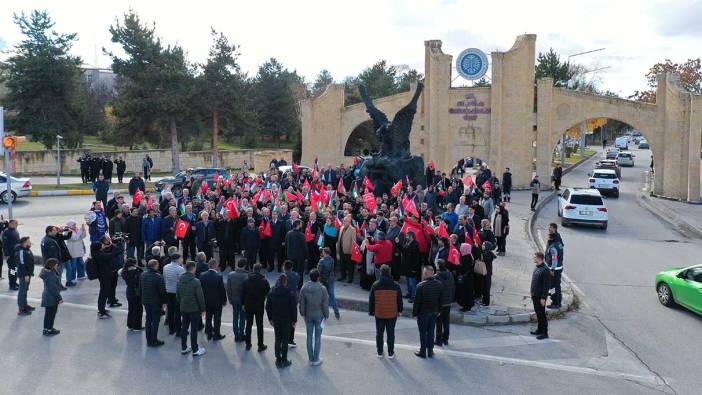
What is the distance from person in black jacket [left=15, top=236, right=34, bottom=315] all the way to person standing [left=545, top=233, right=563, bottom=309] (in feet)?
33.3

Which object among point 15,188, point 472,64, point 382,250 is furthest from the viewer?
point 472,64

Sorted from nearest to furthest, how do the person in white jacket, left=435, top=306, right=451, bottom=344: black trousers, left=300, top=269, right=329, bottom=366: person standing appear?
left=300, top=269, right=329, bottom=366: person standing
left=435, top=306, right=451, bottom=344: black trousers
the person in white jacket

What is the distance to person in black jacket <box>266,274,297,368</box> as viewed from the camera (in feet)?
30.0

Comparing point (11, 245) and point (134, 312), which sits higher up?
point (11, 245)

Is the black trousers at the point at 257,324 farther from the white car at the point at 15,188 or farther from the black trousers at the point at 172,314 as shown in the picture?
the white car at the point at 15,188

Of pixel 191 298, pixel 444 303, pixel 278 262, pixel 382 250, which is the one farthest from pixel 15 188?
pixel 444 303

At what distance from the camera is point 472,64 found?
3528 centimetres

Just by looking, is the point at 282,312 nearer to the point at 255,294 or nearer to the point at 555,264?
the point at 255,294

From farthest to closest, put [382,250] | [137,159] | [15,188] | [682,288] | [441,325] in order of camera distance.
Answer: [137,159]
[15,188]
[382,250]
[682,288]
[441,325]

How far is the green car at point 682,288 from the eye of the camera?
1182 cm

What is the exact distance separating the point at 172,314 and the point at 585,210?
1656 centimetres

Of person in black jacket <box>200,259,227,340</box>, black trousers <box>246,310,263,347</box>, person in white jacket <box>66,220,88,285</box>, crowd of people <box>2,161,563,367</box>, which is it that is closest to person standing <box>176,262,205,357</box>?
crowd of people <box>2,161,563,367</box>

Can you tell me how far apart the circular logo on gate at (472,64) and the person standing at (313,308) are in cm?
2818

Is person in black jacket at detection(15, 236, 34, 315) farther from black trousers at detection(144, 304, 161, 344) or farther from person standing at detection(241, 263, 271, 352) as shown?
person standing at detection(241, 263, 271, 352)
